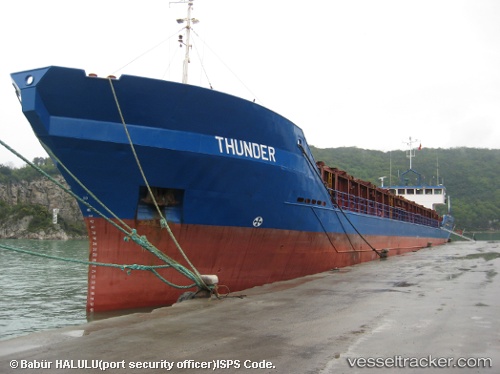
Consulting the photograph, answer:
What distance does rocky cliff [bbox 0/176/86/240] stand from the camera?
62.7 m

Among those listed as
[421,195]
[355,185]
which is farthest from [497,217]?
[355,185]

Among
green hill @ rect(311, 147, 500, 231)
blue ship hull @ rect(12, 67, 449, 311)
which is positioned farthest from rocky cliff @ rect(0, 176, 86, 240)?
blue ship hull @ rect(12, 67, 449, 311)

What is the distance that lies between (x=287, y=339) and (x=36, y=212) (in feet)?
231

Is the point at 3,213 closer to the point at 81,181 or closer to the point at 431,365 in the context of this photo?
the point at 81,181

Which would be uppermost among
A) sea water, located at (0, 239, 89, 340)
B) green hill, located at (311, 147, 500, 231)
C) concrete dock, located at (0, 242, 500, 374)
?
green hill, located at (311, 147, 500, 231)

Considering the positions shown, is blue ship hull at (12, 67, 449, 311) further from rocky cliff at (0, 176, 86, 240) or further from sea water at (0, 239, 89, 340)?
rocky cliff at (0, 176, 86, 240)

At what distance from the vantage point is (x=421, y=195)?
3434 centimetres

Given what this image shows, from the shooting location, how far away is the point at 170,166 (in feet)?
24.8

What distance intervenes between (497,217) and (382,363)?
343ft

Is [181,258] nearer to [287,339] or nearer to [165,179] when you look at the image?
[165,179]

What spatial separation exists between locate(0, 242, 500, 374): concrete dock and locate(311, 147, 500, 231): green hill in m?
71.5

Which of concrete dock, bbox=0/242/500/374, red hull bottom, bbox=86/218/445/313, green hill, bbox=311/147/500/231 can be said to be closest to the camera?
concrete dock, bbox=0/242/500/374

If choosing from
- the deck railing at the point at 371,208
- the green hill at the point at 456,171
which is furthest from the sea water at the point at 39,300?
the green hill at the point at 456,171

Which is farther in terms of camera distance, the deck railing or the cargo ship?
the deck railing
